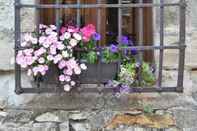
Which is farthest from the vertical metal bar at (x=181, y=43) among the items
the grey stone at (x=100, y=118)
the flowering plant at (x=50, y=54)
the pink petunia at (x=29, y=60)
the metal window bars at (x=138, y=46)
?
the pink petunia at (x=29, y=60)

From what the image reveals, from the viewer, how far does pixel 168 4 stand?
260cm

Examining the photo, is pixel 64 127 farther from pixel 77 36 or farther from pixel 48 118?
pixel 77 36

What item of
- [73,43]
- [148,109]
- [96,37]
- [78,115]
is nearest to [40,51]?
[73,43]

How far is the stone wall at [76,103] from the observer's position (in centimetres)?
265

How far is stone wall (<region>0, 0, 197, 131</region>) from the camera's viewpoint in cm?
265

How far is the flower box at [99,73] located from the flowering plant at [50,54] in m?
0.09

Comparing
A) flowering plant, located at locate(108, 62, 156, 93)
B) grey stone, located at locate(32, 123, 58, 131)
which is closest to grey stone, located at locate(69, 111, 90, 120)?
grey stone, located at locate(32, 123, 58, 131)

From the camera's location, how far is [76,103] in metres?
2.65

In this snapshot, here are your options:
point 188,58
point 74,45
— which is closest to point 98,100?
point 74,45

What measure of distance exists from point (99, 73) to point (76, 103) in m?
0.21

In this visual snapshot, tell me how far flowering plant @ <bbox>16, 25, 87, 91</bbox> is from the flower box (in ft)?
0.28

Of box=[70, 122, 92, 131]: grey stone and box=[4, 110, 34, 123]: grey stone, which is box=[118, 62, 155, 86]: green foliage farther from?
box=[4, 110, 34, 123]: grey stone

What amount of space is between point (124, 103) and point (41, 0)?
72cm

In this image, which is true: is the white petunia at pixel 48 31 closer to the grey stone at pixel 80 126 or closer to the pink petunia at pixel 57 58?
the pink petunia at pixel 57 58
